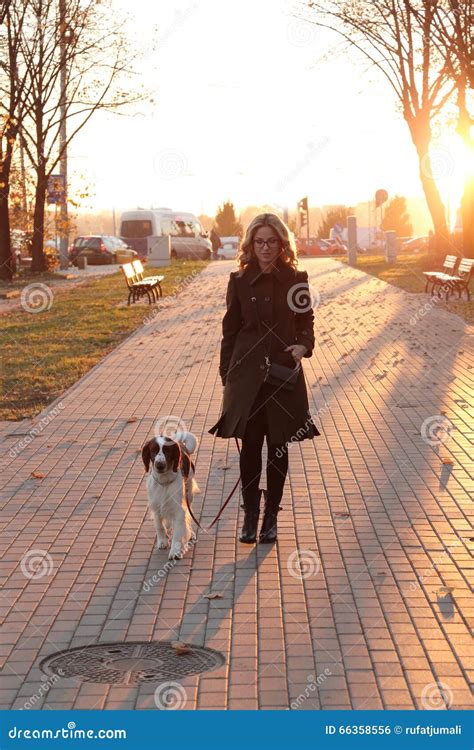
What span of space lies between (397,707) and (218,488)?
4377 mm

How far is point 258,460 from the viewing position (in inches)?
301

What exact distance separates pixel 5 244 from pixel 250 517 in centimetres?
3192

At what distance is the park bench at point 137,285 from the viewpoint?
27.7 meters

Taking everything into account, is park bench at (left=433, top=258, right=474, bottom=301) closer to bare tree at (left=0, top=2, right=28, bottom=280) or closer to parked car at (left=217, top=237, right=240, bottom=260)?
bare tree at (left=0, top=2, right=28, bottom=280)

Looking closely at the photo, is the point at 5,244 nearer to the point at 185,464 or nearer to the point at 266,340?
the point at 185,464

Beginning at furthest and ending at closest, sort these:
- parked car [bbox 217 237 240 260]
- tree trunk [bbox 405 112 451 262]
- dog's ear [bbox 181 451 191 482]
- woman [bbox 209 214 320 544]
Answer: parked car [bbox 217 237 240 260] < tree trunk [bbox 405 112 451 262] < dog's ear [bbox 181 451 191 482] < woman [bbox 209 214 320 544]

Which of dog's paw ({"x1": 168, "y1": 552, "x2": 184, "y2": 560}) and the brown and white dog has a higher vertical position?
the brown and white dog

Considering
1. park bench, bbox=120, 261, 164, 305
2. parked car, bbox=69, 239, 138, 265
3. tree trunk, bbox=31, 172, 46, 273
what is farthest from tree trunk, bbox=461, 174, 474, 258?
parked car, bbox=69, 239, 138, 265

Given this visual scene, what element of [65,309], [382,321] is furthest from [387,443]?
[65,309]

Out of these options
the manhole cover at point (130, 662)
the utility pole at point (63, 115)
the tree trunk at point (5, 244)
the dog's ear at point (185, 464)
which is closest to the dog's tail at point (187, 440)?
the dog's ear at point (185, 464)

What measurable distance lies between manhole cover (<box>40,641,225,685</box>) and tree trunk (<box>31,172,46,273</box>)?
36.2 metres

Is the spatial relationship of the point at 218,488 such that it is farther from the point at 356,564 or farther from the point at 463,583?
the point at 463,583

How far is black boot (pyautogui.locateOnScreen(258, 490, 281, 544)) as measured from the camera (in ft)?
25.0

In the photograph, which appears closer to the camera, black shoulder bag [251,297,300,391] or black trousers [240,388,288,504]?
black shoulder bag [251,297,300,391]
